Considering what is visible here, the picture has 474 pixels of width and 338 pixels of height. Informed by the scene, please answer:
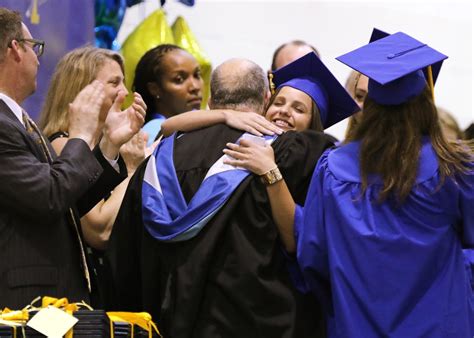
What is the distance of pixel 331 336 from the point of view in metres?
3.50

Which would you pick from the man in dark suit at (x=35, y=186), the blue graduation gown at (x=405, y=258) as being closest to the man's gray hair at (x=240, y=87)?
the man in dark suit at (x=35, y=186)

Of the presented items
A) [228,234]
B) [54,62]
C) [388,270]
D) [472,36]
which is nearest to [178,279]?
[228,234]

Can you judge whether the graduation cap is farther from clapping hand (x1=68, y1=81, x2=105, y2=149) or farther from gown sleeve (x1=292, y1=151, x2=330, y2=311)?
clapping hand (x1=68, y1=81, x2=105, y2=149)

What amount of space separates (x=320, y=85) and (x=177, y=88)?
1.51 metres

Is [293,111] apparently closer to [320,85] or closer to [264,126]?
[320,85]

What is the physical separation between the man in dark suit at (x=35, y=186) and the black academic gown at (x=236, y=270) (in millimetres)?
272

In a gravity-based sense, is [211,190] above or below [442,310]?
above

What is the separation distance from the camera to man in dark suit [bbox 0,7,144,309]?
3461 mm

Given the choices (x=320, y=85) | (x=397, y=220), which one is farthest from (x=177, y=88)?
(x=397, y=220)

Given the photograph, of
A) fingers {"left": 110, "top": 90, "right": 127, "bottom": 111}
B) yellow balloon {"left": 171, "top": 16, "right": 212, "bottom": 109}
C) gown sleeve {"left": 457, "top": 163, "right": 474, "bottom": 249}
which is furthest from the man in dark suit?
yellow balloon {"left": 171, "top": 16, "right": 212, "bottom": 109}

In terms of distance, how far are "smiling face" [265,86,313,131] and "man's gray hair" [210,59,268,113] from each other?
0.58 feet

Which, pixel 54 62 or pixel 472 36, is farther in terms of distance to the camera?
pixel 472 36

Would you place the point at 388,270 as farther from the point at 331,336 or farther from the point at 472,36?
the point at 472,36

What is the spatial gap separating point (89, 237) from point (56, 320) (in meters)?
0.76
